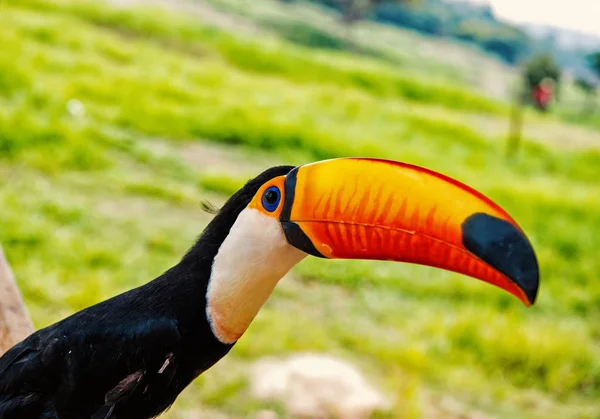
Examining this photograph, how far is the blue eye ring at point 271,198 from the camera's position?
42.2 inches

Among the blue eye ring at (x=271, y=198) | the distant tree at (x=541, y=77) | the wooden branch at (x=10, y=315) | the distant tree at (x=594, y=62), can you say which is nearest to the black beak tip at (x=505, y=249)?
the blue eye ring at (x=271, y=198)

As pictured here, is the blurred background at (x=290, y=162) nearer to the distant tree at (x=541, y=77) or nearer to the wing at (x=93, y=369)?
the distant tree at (x=541, y=77)

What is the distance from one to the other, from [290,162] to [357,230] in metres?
3.40

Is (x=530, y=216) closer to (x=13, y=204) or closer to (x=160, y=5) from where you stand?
(x=13, y=204)

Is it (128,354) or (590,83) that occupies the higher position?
(128,354)

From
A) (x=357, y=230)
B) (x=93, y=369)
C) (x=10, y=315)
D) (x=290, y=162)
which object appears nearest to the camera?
(x=357, y=230)

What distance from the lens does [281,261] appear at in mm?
1114

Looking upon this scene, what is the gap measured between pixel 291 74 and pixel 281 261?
6147mm

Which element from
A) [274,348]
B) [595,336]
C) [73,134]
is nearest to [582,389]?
[595,336]

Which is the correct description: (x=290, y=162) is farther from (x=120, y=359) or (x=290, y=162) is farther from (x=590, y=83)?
(x=590, y=83)

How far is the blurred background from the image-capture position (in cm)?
250

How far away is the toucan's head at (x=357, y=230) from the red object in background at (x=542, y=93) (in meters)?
5.98

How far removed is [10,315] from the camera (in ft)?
4.46

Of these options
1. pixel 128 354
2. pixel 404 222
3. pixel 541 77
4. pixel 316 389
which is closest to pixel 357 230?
pixel 404 222
